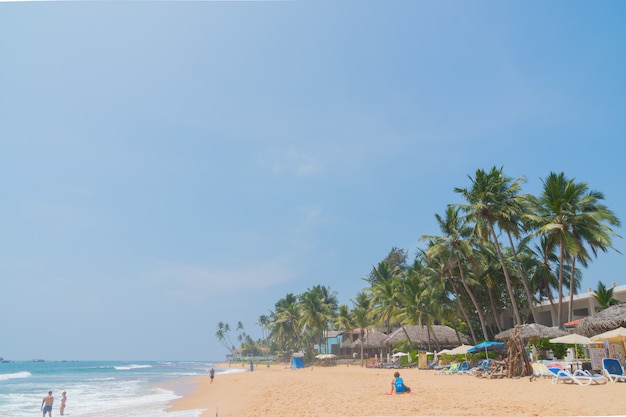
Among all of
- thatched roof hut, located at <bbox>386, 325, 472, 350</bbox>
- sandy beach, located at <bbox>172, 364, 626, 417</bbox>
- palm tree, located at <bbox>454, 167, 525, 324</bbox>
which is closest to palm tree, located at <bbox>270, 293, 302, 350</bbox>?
thatched roof hut, located at <bbox>386, 325, 472, 350</bbox>

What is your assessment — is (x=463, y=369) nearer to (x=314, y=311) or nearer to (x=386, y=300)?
(x=386, y=300)

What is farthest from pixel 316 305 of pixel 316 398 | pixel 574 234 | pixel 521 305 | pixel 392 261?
pixel 316 398

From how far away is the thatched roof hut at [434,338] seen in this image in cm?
3262

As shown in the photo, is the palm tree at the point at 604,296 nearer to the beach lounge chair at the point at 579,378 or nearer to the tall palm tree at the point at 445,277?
the tall palm tree at the point at 445,277

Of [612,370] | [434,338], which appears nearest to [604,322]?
[612,370]

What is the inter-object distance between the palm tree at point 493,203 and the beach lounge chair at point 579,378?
9038 mm

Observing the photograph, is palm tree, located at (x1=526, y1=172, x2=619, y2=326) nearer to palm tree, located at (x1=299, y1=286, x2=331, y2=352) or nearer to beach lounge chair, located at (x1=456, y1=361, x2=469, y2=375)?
beach lounge chair, located at (x1=456, y1=361, x2=469, y2=375)

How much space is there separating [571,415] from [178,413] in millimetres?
11827

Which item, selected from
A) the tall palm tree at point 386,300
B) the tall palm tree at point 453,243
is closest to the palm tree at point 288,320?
the tall palm tree at point 386,300

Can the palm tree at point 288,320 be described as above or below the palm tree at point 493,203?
below

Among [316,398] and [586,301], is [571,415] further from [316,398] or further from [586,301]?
[586,301]

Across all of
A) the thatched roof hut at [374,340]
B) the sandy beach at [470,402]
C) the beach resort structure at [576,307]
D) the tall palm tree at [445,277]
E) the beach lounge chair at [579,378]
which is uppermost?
the tall palm tree at [445,277]

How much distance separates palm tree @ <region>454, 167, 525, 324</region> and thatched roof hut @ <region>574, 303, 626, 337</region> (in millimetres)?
5342

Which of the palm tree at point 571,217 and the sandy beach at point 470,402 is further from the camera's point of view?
the palm tree at point 571,217
